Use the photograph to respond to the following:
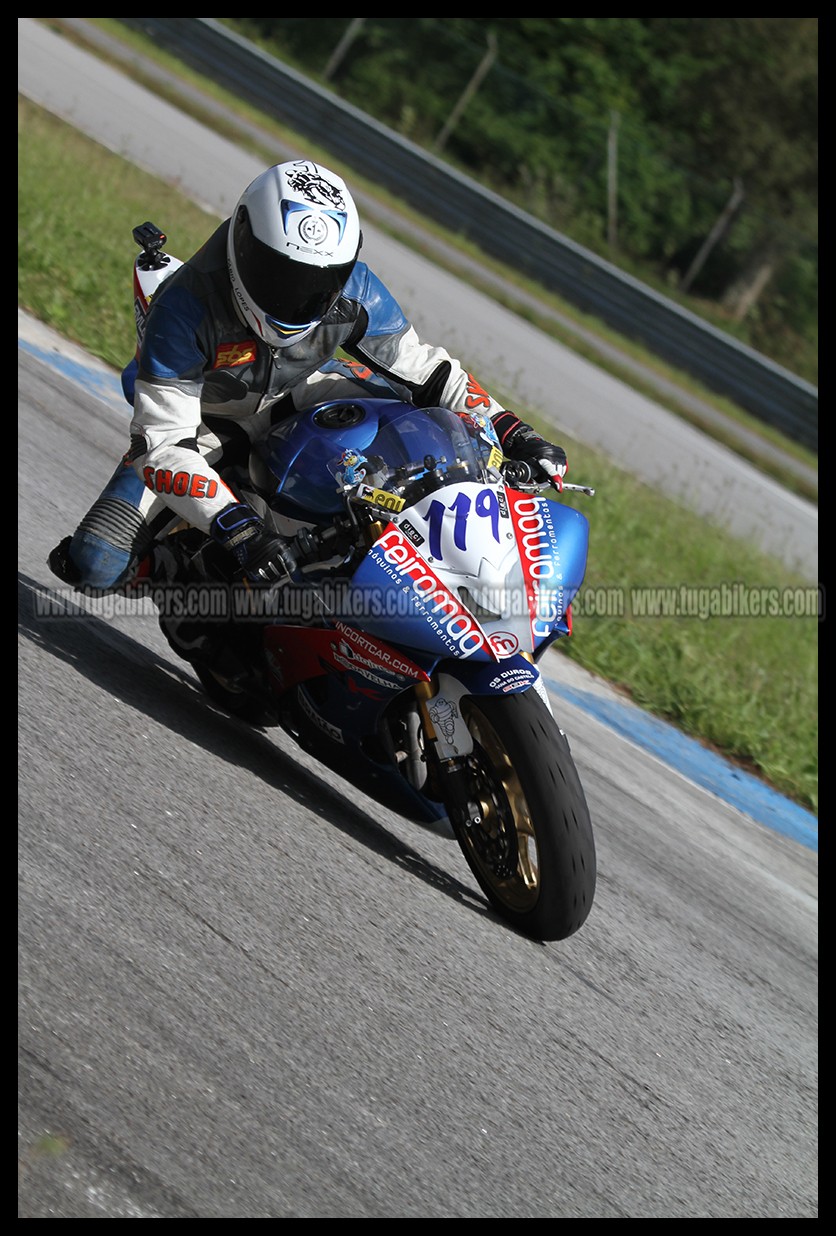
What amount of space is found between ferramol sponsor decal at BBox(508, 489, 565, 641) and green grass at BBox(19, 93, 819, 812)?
384cm

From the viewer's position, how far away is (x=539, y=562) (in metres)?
4.03

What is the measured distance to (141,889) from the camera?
343cm

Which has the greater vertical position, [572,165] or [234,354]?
[572,165]

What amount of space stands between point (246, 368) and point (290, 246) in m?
0.49

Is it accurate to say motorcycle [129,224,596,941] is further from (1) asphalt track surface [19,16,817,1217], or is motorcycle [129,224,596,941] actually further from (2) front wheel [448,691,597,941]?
(1) asphalt track surface [19,16,817,1217]

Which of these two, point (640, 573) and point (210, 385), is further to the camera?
point (640, 573)

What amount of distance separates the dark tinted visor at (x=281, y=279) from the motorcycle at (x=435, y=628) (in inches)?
14.2

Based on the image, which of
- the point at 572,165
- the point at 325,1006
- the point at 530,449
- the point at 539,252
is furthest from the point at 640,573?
the point at 572,165

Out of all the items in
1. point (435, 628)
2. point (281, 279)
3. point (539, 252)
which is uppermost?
point (539, 252)

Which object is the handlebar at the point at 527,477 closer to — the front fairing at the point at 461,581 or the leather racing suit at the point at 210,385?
the front fairing at the point at 461,581

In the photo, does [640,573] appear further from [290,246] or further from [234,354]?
[290,246]

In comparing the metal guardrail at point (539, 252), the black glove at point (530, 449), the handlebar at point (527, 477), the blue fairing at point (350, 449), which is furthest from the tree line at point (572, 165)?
the blue fairing at point (350, 449)
